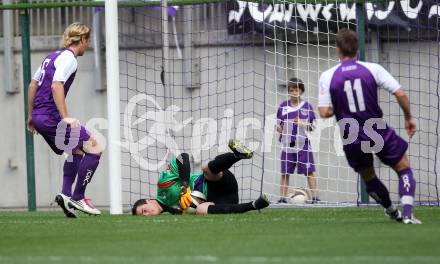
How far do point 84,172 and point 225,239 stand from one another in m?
3.20

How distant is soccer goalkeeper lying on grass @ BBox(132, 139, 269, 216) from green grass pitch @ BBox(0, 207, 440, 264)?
0.36m

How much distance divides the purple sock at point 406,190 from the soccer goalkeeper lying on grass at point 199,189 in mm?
2131

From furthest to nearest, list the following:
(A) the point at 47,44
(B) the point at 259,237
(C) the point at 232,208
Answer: (A) the point at 47,44, (C) the point at 232,208, (B) the point at 259,237

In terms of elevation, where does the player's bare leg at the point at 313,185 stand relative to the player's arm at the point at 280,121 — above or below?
below

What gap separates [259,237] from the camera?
317 inches

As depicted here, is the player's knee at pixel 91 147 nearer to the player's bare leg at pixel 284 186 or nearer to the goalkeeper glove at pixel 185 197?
the goalkeeper glove at pixel 185 197

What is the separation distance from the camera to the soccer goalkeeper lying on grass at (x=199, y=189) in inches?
430

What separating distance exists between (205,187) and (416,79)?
4.46m

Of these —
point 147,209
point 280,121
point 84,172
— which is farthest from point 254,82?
point 84,172

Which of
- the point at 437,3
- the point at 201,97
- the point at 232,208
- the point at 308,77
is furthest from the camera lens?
the point at 201,97

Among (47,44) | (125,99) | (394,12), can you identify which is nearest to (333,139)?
(394,12)

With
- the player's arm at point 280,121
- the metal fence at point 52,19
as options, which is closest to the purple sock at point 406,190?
the player's arm at point 280,121

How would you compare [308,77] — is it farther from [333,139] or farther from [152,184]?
[152,184]

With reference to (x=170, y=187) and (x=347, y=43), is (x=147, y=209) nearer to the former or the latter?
(x=170, y=187)
